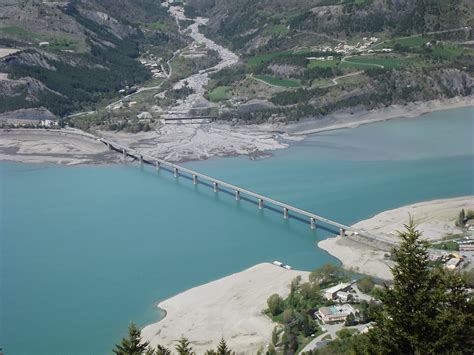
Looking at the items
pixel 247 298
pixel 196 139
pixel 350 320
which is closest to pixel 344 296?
pixel 350 320

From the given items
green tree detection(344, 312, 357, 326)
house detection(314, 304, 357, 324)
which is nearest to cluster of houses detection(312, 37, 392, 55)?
house detection(314, 304, 357, 324)

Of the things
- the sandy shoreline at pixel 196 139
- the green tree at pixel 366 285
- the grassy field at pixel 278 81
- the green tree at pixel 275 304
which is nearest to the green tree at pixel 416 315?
the green tree at pixel 275 304

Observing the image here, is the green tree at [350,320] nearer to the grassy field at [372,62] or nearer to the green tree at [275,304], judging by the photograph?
the green tree at [275,304]

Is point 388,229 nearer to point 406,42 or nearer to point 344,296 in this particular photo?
point 344,296

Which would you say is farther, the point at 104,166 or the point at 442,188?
the point at 104,166

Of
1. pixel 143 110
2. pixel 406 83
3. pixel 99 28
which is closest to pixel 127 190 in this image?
pixel 143 110

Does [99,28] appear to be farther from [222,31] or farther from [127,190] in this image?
[127,190]
